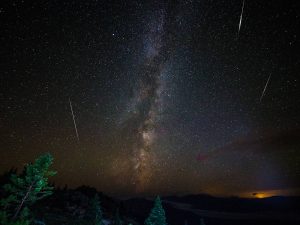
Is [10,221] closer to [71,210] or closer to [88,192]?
[71,210]

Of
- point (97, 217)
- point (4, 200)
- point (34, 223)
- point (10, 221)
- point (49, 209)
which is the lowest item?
point (10, 221)

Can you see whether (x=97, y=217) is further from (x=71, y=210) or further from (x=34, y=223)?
(x=71, y=210)

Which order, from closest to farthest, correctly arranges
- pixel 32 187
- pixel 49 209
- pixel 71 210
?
pixel 32 187 → pixel 49 209 → pixel 71 210

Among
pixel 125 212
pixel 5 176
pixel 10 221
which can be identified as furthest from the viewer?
pixel 125 212

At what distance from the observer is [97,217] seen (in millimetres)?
59188

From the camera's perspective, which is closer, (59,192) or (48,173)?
(48,173)

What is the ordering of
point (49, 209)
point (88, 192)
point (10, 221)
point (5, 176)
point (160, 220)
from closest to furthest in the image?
point (10, 221) → point (160, 220) → point (5, 176) → point (49, 209) → point (88, 192)

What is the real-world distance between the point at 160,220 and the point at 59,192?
96.3m

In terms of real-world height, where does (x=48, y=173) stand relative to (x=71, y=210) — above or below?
below

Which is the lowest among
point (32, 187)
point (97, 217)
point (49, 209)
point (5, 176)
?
point (32, 187)

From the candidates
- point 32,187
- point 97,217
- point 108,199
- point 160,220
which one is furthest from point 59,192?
point 32,187

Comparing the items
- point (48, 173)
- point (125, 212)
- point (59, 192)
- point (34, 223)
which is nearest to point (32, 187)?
point (48, 173)

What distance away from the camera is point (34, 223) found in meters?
50.3

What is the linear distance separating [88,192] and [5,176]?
62099 mm
